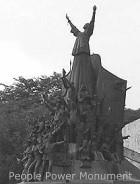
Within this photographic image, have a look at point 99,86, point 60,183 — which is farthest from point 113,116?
point 60,183

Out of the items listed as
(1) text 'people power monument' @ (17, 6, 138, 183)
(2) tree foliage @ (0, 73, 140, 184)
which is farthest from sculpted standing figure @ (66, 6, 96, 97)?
(2) tree foliage @ (0, 73, 140, 184)

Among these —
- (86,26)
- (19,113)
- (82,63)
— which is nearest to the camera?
(82,63)

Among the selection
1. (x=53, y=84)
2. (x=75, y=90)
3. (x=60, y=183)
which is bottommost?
(x=60, y=183)

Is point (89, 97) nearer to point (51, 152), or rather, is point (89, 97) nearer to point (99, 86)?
point (99, 86)

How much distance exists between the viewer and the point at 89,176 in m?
11.0

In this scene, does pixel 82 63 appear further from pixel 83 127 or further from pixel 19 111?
pixel 19 111

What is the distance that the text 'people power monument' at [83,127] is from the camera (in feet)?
37.2

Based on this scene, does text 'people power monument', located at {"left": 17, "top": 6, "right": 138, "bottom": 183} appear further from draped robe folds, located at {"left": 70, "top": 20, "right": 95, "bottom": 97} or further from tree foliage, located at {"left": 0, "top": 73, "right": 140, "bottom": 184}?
tree foliage, located at {"left": 0, "top": 73, "right": 140, "bottom": 184}

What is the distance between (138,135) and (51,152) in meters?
15.6

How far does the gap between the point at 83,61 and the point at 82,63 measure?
10 cm

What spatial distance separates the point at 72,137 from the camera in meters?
12.0

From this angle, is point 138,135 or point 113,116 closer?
point 113,116

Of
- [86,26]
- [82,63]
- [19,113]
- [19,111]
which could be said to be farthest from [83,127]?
[19,111]

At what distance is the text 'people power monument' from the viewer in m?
11.3
